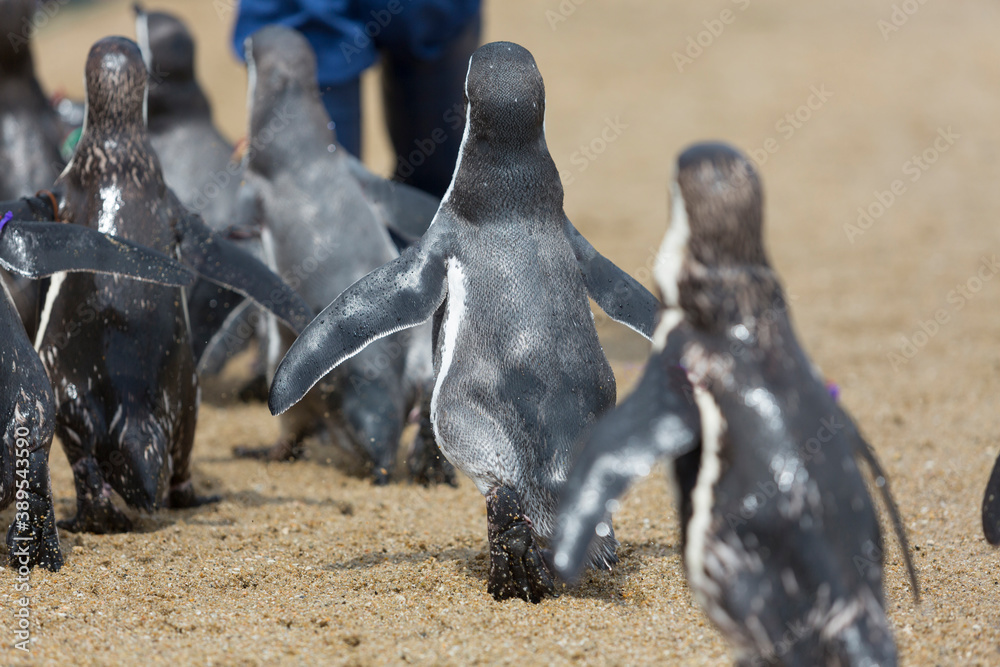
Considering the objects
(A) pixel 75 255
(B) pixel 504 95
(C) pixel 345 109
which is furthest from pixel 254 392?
(B) pixel 504 95

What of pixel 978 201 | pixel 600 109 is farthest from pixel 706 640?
pixel 600 109

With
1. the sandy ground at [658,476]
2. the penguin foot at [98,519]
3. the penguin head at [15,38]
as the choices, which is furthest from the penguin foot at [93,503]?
the penguin head at [15,38]

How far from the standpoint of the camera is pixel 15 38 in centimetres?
484

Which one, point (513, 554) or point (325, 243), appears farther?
point (325, 243)

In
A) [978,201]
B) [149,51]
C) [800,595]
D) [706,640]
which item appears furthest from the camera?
[978,201]

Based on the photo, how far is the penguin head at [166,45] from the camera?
561cm

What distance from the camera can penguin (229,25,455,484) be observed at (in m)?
4.48

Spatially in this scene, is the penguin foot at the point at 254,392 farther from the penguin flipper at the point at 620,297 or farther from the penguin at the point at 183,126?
the penguin flipper at the point at 620,297

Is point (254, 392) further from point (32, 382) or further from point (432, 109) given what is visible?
point (32, 382)

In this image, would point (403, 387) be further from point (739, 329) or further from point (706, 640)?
point (739, 329)

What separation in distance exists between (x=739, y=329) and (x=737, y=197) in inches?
10.3

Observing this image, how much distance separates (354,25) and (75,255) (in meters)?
2.94

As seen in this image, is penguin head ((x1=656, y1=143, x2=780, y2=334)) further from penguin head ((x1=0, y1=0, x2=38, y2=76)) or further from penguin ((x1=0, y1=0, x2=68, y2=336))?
penguin head ((x1=0, y1=0, x2=38, y2=76))

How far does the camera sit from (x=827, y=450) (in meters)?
2.13
